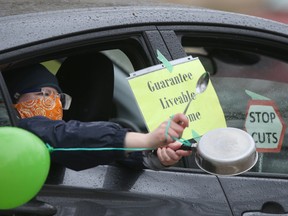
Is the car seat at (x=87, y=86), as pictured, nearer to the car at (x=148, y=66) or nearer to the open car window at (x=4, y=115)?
the car at (x=148, y=66)

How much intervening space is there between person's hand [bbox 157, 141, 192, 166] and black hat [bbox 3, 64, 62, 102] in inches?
23.9

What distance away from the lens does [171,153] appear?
2490mm

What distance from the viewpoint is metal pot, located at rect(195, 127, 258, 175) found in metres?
2.38

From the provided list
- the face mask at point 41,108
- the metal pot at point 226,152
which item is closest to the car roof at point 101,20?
the face mask at point 41,108

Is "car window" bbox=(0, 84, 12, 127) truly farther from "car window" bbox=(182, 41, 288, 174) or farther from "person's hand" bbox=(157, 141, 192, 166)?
"car window" bbox=(182, 41, 288, 174)

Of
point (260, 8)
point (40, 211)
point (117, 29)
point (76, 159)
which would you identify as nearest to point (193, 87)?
point (117, 29)

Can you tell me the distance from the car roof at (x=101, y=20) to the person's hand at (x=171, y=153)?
554mm

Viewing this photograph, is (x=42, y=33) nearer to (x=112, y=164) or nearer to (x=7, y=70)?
(x=7, y=70)

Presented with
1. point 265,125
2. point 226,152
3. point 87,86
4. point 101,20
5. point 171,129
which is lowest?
point 265,125

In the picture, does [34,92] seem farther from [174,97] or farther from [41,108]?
[174,97]

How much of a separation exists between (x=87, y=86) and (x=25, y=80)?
2.08 ft

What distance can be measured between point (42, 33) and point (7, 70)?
0.67 ft

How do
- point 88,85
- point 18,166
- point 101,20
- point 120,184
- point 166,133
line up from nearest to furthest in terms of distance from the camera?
point 18,166 → point 166,133 → point 120,184 → point 101,20 → point 88,85

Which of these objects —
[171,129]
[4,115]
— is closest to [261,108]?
[171,129]
